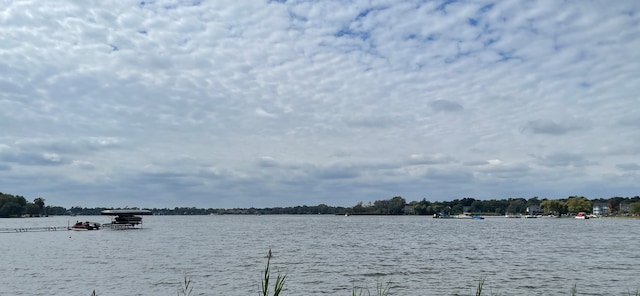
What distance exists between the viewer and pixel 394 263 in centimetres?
5591

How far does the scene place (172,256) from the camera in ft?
218

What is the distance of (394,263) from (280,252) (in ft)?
65.9

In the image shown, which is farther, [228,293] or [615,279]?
[615,279]

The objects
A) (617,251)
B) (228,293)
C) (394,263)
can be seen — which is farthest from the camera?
(617,251)

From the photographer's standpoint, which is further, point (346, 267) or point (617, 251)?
point (617, 251)

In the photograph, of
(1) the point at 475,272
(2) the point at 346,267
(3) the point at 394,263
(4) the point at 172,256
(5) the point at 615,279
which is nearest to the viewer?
(5) the point at 615,279

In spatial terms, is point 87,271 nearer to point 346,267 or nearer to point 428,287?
point 346,267

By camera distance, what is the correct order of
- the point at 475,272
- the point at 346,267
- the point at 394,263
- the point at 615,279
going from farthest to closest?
the point at 394,263, the point at 346,267, the point at 475,272, the point at 615,279

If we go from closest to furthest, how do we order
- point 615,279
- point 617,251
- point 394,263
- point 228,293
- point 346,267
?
point 228,293, point 615,279, point 346,267, point 394,263, point 617,251

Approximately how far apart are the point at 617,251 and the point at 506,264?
87.9ft

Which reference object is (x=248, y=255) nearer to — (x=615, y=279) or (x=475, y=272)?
(x=475, y=272)

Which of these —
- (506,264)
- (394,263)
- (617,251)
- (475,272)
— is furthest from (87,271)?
(617,251)

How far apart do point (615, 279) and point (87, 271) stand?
161 feet

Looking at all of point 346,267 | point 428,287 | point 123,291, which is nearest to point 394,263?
point 346,267
